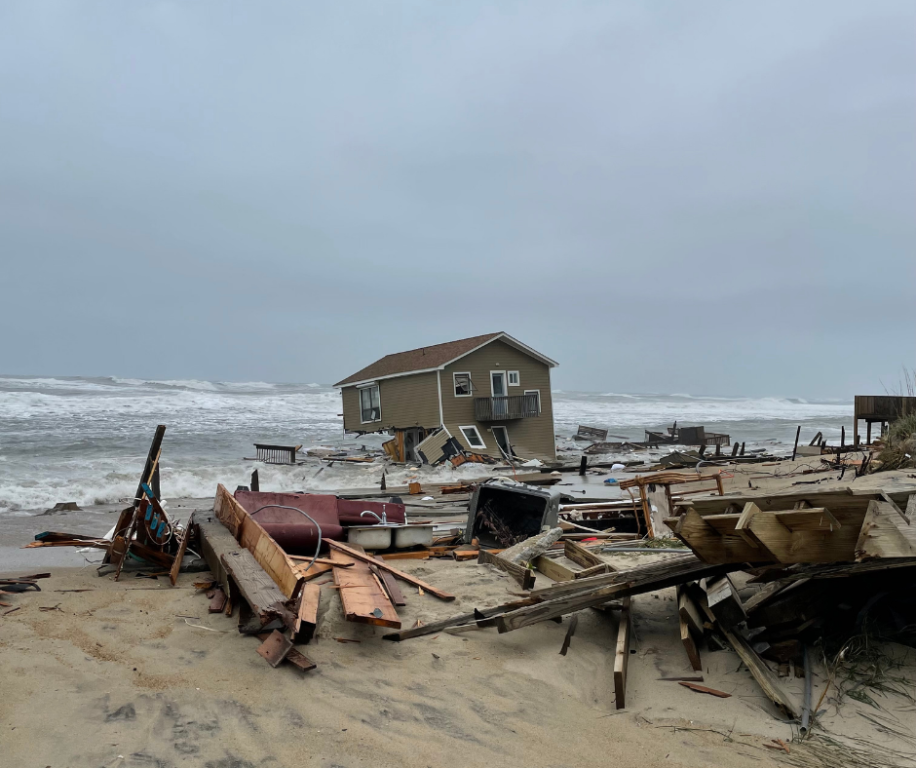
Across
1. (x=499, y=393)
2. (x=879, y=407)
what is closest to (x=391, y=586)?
(x=879, y=407)

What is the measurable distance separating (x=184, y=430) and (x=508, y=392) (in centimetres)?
2141

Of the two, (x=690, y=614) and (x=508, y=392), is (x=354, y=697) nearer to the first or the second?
(x=690, y=614)

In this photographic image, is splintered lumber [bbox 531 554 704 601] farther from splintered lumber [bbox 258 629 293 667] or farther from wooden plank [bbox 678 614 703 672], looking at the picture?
splintered lumber [bbox 258 629 293 667]

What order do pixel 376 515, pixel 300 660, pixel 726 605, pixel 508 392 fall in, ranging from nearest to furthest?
1. pixel 300 660
2. pixel 726 605
3. pixel 376 515
4. pixel 508 392

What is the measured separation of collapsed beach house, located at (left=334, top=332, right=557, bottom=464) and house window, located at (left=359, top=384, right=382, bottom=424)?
54 millimetres

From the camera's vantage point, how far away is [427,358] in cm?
3512

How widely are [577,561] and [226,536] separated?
4150 millimetres

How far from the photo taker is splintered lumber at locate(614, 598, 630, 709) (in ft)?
→ 15.9

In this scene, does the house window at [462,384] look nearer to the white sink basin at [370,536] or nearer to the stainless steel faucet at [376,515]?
the stainless steel faucet at [376,515]

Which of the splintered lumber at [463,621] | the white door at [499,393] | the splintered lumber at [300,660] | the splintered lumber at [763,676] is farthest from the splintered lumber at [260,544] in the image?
the white door at [499,393]

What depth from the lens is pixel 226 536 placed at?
7273 mm

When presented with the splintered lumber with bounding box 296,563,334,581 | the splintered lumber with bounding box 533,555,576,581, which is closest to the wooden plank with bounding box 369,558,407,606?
the splintered lumber with bounding box 296,563,334,581

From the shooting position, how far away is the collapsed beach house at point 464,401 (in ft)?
108

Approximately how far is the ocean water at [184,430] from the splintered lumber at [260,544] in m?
9.88
